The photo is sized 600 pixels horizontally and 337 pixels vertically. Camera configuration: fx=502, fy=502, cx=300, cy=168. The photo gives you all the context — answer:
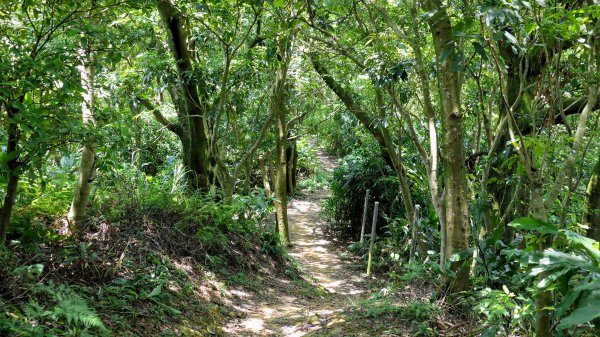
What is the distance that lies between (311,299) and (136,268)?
304cm

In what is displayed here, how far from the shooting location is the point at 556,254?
269cm

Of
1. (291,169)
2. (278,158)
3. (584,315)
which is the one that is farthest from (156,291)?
(291,169)

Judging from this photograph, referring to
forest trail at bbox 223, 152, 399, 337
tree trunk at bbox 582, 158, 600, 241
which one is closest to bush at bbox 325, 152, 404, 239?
forest trail at bbox 223, 152, 399, 337

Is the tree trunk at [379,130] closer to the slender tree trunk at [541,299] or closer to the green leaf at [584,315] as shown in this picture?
the slender tree trunk at [541,299]

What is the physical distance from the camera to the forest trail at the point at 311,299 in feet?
18.0

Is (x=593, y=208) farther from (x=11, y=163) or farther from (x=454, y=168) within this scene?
(x=11, y=163)

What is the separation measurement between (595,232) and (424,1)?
133 inches

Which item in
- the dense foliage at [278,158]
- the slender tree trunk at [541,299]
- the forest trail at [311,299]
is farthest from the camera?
the forest trail at [311,299]

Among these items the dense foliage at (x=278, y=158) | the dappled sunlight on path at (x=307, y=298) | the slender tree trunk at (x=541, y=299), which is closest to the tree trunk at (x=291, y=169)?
the dappled sunlight on path at (x=307, y=298)

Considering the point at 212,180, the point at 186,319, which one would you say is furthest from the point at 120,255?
the point at 212,180

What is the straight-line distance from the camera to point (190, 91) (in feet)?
26.7

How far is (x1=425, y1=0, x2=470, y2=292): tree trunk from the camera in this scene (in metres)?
4.69

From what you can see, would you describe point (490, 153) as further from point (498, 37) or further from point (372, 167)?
point (372, 167)

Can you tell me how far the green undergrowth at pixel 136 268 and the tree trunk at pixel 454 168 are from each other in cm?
265
